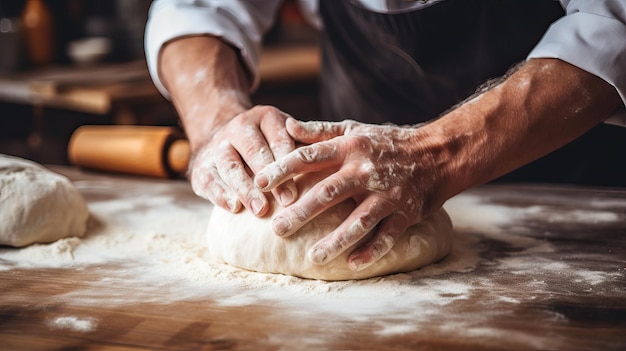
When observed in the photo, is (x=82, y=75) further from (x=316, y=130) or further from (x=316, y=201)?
(x=316, y=201)

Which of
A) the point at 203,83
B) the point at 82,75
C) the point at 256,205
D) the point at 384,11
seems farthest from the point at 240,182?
the point at 82,75

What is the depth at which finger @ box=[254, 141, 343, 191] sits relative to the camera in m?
1.25

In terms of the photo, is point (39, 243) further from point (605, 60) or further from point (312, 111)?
point (312, 111)

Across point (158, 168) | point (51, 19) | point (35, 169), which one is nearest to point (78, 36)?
point (51, 19)

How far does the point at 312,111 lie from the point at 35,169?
2.20 meters

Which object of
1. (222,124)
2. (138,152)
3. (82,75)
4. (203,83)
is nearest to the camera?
(222,124)

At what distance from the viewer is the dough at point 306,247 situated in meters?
1.29

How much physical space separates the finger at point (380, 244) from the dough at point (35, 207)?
66 centimetres

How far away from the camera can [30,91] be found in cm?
323

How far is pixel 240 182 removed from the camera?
1.33m

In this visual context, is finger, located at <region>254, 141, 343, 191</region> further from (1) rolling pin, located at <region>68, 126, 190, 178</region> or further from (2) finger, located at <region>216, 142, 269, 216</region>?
(1) rolling pin, located at <region>68, 126, 190, 178</region>

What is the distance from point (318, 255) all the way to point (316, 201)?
9cm

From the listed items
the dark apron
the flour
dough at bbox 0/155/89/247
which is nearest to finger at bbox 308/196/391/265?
the flour

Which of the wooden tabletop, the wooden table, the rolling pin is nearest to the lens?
the wooden table
